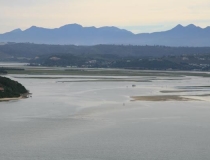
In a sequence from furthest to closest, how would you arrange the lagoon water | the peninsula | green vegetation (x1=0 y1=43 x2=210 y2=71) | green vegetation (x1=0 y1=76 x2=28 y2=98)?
green vegetation (x1=0 y1=43 x2=210 y2=71) < green vegetation (x1=0 y1=76 x2=28 y2=98) < the peninsula < the lagoon water

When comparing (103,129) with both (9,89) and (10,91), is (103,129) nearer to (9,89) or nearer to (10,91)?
(10,91)

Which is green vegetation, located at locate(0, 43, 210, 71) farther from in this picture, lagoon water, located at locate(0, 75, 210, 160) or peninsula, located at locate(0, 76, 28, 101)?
lagoon water, located at locate(0, 75, 210, 160)

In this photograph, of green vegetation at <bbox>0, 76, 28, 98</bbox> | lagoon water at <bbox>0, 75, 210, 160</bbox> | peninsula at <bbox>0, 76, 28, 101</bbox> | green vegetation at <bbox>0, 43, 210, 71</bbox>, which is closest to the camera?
lagoon water at <bbox>0, 75, 210, 160</bbox>

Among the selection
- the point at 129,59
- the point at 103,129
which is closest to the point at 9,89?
the point at 103,129

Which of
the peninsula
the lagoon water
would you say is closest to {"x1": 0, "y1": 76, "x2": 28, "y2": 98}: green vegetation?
the peninsula

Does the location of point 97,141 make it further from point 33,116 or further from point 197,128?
point 33,116
